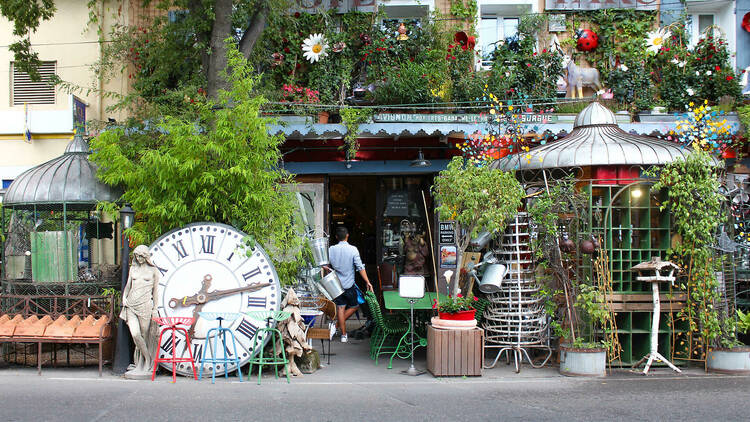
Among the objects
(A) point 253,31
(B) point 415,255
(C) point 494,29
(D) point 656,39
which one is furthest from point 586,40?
(A) point 253,31

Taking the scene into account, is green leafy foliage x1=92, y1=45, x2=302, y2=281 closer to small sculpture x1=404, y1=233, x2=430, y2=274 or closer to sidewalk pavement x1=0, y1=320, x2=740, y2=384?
sidewalk pavement x1=0, y1=320, x2=740, y2=384

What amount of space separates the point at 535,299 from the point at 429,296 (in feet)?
5.42

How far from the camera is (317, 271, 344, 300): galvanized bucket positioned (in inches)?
402

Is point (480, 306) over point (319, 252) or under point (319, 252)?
A: under

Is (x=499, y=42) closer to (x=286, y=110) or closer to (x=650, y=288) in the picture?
(x=286, y=110)

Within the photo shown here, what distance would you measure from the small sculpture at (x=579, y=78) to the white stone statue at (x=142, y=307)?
9.23m

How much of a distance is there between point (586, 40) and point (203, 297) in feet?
31.8

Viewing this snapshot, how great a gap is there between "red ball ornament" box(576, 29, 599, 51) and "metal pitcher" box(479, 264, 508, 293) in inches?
265

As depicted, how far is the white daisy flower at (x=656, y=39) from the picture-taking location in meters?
13.1

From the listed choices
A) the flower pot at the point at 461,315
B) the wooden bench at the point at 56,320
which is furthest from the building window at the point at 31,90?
the flower pot at the point at 461,315

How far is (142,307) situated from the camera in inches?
313

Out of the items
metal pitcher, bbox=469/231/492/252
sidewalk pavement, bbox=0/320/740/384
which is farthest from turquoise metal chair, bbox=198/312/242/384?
metal pitcher, bbox=469/231/492/252

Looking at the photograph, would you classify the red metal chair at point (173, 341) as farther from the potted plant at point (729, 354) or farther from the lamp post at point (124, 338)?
the potted plant at point (729, 354)

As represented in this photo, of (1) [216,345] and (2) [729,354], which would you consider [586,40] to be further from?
(1) [216,345]
